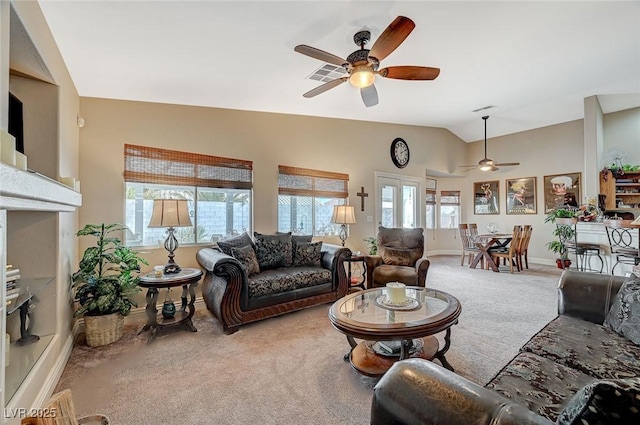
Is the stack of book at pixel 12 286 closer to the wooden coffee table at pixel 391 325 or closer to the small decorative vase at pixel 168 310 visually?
the small decorative vase at pixel 168 310

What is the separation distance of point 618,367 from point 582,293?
0.79 metres

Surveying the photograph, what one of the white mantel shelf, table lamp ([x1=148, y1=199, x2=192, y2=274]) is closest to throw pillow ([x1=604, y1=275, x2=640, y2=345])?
the white mantel shelf

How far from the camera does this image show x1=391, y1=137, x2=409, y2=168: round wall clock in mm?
5924

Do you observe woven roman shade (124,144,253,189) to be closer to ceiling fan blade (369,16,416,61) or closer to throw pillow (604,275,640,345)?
ceiling fan blade (369,16,416,61)

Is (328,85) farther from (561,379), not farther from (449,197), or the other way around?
(449,197)

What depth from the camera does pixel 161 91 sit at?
3066 millimetres

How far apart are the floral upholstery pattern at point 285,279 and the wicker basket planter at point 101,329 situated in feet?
4.11

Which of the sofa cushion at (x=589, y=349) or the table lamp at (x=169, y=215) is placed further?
the table lamp at (x=169, y=215)

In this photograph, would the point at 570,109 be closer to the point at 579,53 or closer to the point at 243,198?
the point at 579,53

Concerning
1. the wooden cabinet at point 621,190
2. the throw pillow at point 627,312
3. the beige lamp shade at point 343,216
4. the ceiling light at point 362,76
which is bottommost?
the throw pillow at point 627,312

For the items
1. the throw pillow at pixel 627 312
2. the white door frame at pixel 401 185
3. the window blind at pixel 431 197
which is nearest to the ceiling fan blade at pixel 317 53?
the throw pillow at pixel 627 312

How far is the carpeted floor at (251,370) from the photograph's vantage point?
5.59 ft

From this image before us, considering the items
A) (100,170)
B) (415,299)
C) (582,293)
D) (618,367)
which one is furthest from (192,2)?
(582,293)

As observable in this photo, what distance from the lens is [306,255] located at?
3682mm
